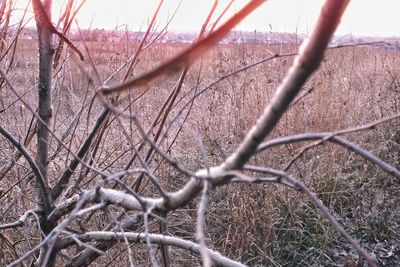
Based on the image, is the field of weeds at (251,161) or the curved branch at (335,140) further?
the field of weeds at (251,161)

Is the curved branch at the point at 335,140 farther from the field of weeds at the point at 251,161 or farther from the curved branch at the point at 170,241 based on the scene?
the field of weeds at the point at 251,161

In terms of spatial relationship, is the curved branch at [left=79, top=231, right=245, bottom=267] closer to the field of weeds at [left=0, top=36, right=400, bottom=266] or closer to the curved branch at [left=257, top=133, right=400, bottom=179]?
the curved branch at [left=257, top=133, right=400, bottom=179]

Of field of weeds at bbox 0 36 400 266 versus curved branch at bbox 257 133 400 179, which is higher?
curved branch at bbox 257 133 400 179

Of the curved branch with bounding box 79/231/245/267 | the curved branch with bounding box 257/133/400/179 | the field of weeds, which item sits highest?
the curved branch with bounding box 257/133/400/179

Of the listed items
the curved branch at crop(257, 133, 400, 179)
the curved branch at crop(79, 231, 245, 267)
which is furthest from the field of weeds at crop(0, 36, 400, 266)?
the curved branch at crop(257, 133, 400, 179)

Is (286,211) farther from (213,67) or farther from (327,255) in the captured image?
(213,67)

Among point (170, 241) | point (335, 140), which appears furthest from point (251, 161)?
point (335, 140)

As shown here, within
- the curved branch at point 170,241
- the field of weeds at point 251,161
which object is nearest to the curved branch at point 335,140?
the curved branch at point 170,241

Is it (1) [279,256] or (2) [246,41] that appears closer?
(1) [279,256]

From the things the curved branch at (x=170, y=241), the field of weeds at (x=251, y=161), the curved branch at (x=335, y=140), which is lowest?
the field of weeds at (x=251, y=161)

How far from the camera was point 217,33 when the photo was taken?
0.41m

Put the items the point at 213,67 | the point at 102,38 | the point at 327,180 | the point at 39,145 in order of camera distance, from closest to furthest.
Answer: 1. the point at 39,145
2. the point at 102,38
3. the point at 327,180
4. the point at 213,67

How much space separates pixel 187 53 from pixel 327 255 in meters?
2.65

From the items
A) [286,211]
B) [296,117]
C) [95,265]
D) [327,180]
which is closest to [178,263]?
[95,265]
